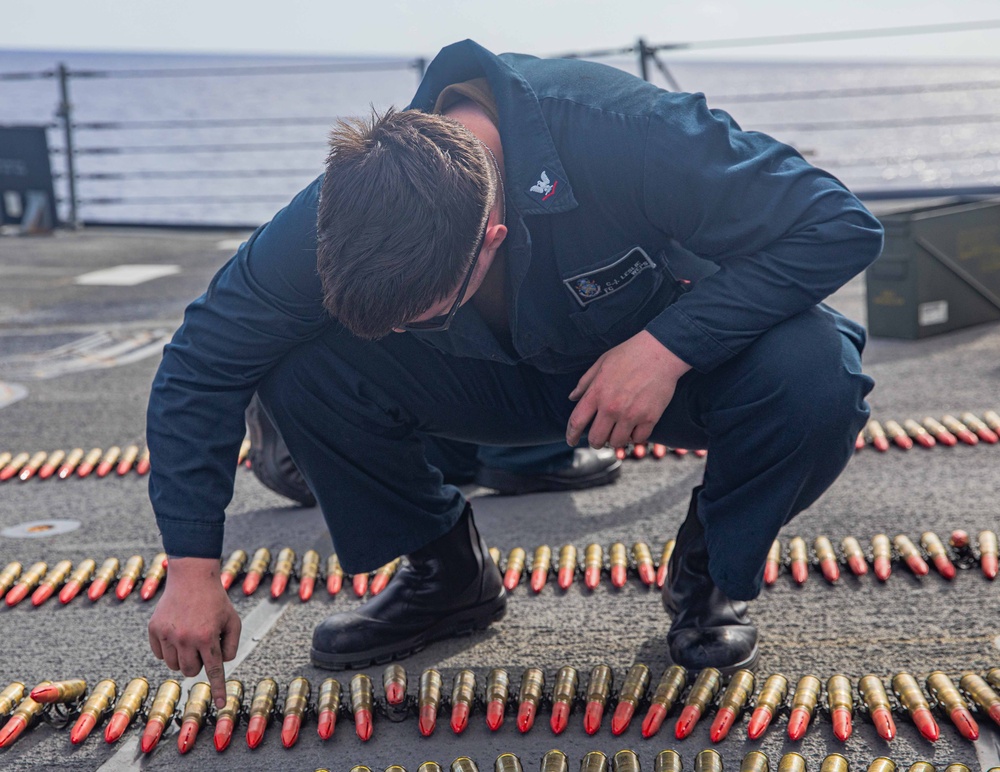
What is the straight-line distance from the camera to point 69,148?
41.0 feet

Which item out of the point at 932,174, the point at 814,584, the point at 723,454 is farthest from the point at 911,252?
the point at 932,174

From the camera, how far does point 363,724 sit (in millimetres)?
2486

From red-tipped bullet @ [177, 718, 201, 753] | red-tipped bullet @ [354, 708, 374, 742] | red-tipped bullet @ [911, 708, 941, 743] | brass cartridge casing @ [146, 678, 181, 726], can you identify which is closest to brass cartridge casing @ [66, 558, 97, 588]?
brass cartridge casing @ [146, 678, 181, 726]

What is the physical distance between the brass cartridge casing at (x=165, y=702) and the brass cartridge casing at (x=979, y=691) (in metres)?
1.85

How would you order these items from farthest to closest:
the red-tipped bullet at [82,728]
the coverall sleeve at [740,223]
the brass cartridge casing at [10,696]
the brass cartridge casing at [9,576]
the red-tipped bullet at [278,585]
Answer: the brass cartridge casing at [9,576], the red-tipped bullet at [278,585], the brass cartridge casing at [10,696], the red-tipped bullet at [82,728], the coverall sleeve at [740,223]

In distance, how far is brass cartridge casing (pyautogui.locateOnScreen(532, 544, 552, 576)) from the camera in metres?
3.31

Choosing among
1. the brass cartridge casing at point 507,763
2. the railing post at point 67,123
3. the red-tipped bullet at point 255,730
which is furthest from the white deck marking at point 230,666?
the railing post at point 67,123

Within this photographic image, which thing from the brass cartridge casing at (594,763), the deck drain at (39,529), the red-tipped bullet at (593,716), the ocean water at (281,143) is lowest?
the ocean water at (281,143)

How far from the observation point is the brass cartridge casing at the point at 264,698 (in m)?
2.54

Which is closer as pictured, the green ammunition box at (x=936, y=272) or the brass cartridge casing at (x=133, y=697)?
the brass cartridge casing at (x=133, y=697)

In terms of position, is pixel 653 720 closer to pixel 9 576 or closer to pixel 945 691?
pixel 945 691

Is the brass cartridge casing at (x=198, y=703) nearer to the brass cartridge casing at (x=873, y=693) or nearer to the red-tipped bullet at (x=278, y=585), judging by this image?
the red-tipped bullet at (x=278, y=585)

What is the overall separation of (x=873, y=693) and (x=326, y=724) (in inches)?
49.2

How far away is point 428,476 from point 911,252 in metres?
4.01
